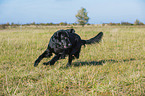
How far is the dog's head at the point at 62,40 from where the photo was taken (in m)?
4.17

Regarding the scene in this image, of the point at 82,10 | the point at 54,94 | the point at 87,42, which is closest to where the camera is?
the point at 54,94

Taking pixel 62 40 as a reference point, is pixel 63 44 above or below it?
below

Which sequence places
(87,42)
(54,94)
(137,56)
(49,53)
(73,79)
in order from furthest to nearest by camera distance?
(137,56)
(87,42)
(49,53)
(73,79)
(54,94)

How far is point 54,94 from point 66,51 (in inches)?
62.7

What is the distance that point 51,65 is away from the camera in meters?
4.86


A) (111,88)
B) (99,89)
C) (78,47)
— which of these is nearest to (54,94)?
(99,89)

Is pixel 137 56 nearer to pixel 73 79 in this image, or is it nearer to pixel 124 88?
pixel 124 88

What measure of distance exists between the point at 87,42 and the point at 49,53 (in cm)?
162

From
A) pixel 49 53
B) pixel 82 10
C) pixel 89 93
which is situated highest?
pixel 82 10

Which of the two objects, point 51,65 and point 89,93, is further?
point 51,65

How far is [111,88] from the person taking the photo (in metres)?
3.19

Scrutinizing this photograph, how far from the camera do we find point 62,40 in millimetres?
4246

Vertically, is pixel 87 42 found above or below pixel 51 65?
above

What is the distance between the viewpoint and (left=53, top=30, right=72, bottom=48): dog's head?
4.17 metres
